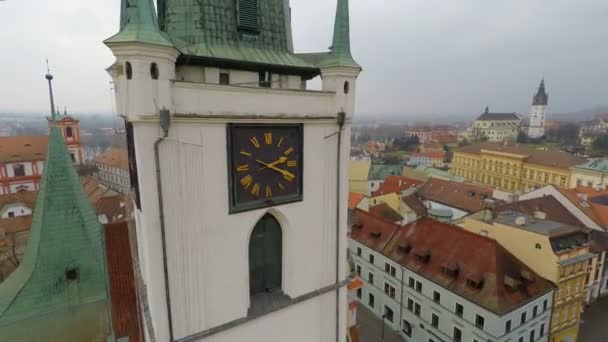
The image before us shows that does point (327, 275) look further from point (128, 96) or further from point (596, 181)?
point (596, 181)

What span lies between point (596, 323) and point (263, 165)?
97.2ft

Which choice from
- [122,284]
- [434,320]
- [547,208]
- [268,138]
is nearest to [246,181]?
[268,138]

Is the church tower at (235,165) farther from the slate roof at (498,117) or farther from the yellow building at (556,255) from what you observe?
the slate roof at (498,117)

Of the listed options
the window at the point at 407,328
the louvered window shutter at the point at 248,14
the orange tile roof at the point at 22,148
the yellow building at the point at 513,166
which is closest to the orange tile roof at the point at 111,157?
the orange tile roof at the point at 22,148

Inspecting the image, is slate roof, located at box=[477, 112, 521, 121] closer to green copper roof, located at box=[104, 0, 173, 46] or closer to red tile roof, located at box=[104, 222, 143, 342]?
red tile roof, located at box=[104, 222, 143, 342]

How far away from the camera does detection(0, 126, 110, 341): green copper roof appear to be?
10.5 metres

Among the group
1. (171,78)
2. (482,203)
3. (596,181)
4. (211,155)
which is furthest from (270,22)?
(596,181)

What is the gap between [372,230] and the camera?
81.1ft

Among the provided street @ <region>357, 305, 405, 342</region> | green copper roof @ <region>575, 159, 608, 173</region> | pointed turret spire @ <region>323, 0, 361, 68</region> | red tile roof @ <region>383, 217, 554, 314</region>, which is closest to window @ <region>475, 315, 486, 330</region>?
red tile roof @ <region>383, 217, 554, 314</region>

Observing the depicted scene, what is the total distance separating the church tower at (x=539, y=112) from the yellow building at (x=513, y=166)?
78.5m

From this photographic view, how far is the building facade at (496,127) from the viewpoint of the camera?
141500mm

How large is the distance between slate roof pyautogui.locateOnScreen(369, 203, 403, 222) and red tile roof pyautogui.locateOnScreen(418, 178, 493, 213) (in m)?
9.82

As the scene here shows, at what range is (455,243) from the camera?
19.6 metres

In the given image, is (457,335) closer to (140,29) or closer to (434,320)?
(434,320)
